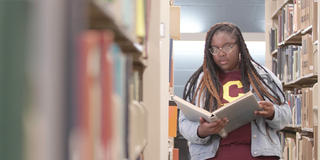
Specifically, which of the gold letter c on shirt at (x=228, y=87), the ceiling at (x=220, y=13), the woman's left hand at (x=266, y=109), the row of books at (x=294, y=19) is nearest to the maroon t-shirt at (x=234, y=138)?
the gold letter c on shirt at (x=228, y=87)

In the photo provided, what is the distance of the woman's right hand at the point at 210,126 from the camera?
2.20 m

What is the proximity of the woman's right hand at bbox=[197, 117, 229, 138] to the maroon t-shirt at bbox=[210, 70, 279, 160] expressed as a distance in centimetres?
9

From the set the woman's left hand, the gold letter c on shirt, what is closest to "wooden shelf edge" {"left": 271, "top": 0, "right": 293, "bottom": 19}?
the gold letter c on shirt

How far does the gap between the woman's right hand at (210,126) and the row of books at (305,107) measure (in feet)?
4.50

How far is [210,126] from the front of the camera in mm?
2207

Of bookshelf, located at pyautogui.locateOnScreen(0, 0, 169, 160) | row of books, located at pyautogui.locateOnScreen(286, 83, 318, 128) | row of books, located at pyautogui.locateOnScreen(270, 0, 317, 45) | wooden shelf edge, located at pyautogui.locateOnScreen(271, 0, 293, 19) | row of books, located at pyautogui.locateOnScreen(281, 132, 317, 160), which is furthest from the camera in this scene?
wooden shelf edge, located at pyautogui.locateOnScreen(271, 0, 293, 19)

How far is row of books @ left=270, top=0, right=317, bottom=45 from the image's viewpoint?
3553mm

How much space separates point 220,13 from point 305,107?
4.20m

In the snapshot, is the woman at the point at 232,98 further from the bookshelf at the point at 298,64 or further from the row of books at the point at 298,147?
the row of books at the point at 298,147

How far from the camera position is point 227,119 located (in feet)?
7.14

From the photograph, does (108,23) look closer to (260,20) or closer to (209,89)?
(209,89)

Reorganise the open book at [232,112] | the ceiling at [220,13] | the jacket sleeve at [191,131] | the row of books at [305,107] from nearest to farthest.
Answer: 1. the open book at [232,112]
2. the jacket sleeve at [191,131]
3. the row of books at [305,107]
4. the ceiling at [220,13]

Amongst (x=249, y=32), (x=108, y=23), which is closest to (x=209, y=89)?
(x=108, y=23)

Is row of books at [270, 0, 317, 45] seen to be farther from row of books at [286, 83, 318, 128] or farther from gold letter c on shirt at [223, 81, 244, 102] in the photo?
gold letter c on shirt at [223, 81, 244, 102]
